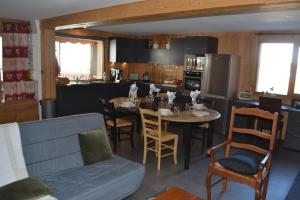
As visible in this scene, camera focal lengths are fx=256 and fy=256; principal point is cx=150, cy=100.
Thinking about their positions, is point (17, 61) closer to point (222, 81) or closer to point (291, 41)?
point (222, 81)

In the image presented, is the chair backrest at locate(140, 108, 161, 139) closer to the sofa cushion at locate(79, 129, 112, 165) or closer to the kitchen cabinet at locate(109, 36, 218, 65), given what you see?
the sofa cushion at locate(79, 129, 112, 165)

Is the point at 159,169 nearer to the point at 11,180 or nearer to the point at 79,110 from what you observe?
the point at 11,180

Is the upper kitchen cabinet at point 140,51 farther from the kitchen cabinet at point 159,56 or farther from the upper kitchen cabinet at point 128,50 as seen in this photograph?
the kitchen cabinet at point 159,56

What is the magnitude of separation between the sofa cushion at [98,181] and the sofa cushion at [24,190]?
0.13m

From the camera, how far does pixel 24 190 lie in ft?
6.91

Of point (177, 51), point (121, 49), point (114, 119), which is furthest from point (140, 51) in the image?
point (114, 119)

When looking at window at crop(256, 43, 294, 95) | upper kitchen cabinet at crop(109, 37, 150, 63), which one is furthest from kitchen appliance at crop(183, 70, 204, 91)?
upper kitchen cabinet at crop(109, 37, 150, 63)

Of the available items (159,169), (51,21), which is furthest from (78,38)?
(159,169)

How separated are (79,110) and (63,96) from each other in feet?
1.71

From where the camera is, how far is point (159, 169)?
370 centimetres

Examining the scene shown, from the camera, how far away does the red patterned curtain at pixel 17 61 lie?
5.21 m

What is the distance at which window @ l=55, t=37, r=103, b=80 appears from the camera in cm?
747

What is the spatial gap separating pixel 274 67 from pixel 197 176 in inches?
137

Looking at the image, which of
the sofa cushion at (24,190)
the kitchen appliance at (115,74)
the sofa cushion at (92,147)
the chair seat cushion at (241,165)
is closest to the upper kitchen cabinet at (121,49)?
the kitchen appliance at (115,74)
